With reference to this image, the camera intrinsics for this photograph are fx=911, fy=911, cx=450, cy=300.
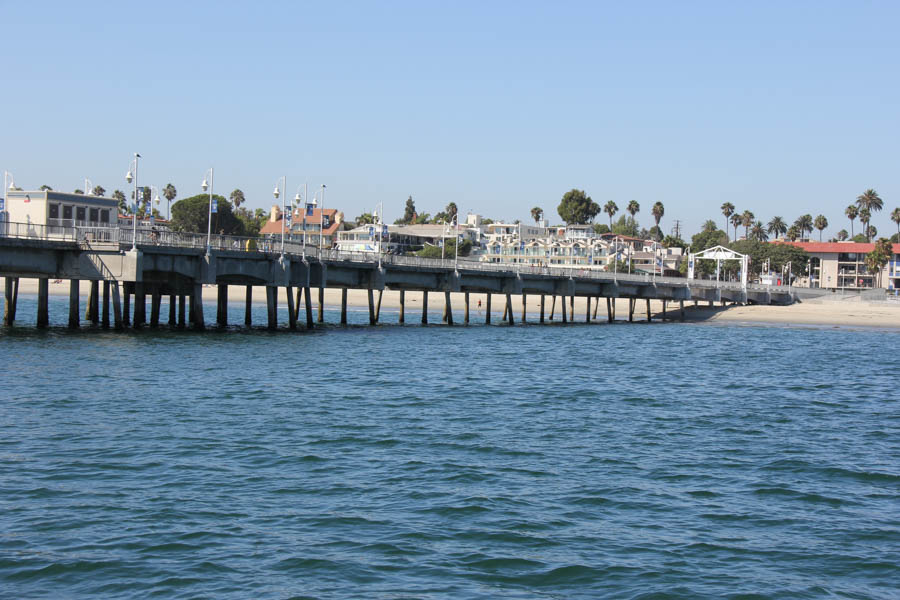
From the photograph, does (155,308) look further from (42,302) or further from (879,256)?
(879,256)

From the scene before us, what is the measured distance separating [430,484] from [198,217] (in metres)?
150

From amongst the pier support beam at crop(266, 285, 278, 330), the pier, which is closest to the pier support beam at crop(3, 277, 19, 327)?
the pier

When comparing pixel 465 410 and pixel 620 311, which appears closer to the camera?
pixel 465 410

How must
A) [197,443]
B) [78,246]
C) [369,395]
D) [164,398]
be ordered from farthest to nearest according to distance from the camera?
[78,246] → [369,395] → [164,398] → [197,443]

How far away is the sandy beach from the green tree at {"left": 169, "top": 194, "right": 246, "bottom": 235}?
23133 mm

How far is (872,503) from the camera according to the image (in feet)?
67.3

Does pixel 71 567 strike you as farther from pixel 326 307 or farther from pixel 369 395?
pixel 326 307

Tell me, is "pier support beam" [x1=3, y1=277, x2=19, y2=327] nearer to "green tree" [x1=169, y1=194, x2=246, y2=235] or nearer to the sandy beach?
the sandy beach

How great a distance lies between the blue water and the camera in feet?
49.8

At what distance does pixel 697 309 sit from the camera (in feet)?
375

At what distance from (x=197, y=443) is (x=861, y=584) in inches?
640

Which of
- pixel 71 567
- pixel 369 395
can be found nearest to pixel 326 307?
pixel 369 395

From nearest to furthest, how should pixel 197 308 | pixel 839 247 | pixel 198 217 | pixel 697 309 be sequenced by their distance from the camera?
1. pixel 197 308
2. pixel 697 309
3. pixel 198 217
4. pixel 839 247

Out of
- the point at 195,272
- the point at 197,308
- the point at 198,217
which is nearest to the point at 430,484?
the point at 195,272
